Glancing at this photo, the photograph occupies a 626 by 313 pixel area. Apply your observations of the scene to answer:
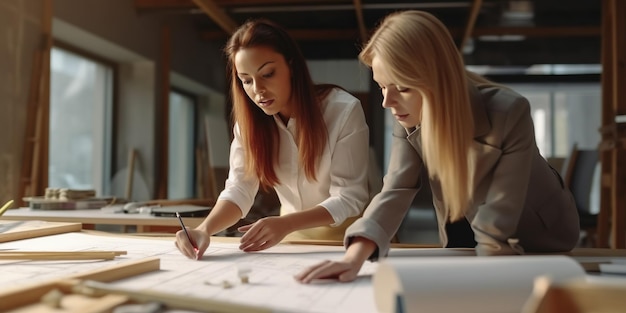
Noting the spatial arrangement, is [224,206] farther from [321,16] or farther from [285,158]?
[321,16]

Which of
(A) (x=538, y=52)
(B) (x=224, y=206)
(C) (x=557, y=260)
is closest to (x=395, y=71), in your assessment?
(C) (x=557, y=260)

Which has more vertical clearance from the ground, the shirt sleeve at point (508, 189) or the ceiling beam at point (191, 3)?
the ceiling beam at point (191, 3)

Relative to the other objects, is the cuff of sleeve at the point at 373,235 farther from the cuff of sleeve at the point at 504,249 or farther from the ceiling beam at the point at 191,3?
the ceiling beam at the point at 191,3

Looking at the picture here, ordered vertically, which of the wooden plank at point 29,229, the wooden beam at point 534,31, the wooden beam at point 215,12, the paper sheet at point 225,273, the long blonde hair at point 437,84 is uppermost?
the wooden beam at point 534,31

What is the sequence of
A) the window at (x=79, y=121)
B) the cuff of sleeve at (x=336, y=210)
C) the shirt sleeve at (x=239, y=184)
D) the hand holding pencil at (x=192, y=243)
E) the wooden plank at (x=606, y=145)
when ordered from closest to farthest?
the hand holding pencil at (x=192, y=243) → the cuff of sleeve at (x=336, y=210) → the shirt sleeve at (x=239, y=184) → the wooden plank at (x=606, y=145) → the window at (x=79, y=121)

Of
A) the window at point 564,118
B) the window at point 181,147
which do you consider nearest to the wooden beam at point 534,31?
the window at point 564,118

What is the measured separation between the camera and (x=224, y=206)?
1560mm

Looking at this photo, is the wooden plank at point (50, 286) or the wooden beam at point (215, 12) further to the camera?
the wooden beam at point (215, 12)

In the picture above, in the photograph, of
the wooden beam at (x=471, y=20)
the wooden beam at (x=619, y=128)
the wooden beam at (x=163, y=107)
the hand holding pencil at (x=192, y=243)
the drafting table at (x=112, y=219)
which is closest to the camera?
the hand holding pencil at (x=192, y=243)

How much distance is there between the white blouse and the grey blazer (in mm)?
342

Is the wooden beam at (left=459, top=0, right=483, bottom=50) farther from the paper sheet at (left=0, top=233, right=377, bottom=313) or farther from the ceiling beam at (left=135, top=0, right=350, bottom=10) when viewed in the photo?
the paper sheet at (left=0, top=233, right=377, bottom=313)

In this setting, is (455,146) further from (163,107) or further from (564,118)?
(564,118)

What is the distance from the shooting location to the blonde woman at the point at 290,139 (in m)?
1.51

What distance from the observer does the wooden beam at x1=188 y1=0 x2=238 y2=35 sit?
187 inches
